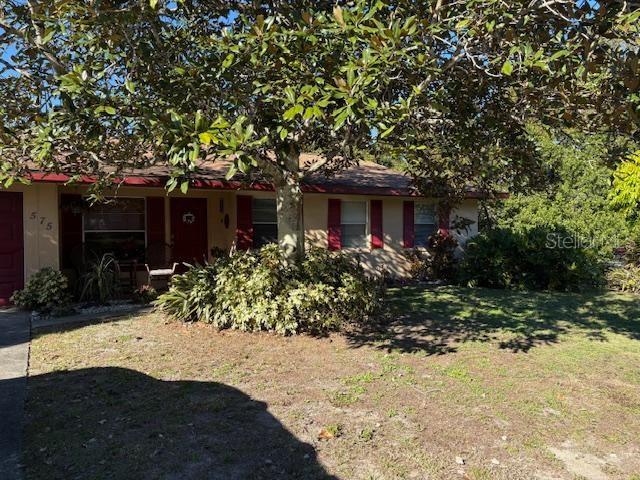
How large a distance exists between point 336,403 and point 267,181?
6211 millimetres

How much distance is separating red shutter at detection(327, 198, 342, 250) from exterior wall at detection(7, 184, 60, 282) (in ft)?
20.1

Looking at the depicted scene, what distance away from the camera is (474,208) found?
49.5ft

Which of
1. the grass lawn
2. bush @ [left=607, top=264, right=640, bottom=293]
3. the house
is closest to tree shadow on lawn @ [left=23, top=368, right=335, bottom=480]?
the grass lawn

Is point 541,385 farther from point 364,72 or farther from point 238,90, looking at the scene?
point 238,90

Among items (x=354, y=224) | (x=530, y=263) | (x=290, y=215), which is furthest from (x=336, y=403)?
(x=530, y=263)

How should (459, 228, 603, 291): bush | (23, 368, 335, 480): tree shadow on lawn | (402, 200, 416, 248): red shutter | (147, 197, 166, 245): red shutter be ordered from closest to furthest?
(23, 368, 335, 480): tree shadow on lawn, (147, 197, 166, 245): red shutter, (459, 228, 603, 291): bush, (402, 200, 416, 248): red shutter

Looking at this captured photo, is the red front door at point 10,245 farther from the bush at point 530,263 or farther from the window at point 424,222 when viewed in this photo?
the bush at point 530,263

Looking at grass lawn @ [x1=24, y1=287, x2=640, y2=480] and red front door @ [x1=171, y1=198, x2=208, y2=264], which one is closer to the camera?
grass lawn @ [x1=24, y1=287, x2=640, y2=480]

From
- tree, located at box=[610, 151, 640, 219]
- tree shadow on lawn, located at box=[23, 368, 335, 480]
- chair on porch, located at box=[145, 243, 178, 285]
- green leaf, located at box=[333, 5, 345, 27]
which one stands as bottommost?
tree shadow on lawn, located at box=[23, 368, 335, 480]

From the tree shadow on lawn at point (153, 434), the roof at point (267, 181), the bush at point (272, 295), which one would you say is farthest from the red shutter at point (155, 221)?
the tree shadow on lawn at point (153, 434)

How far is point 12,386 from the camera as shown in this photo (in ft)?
16.6

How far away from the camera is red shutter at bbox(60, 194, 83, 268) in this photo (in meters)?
10.4

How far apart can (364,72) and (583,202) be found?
52.1 feet

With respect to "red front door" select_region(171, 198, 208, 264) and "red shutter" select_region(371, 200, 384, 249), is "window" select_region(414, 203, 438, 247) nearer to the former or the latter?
"red shutter" select_region(371, 200, 384, 249)
